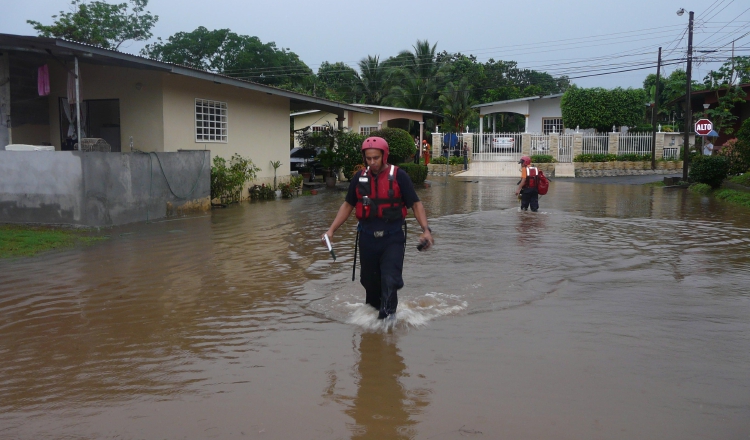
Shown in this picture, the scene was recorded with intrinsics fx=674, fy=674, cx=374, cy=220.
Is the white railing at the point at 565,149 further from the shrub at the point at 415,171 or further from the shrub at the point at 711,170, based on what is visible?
the shrub at the point at 711,170

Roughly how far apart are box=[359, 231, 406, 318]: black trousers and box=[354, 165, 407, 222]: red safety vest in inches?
8.1

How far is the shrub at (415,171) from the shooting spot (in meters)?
26.2

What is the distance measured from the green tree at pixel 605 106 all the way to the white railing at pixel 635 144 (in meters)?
2.44

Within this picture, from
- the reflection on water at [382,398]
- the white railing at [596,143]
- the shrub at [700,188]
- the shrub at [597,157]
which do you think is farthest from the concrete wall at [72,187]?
the white railing at [596,143]

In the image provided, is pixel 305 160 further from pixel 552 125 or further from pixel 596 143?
pixel 552 125

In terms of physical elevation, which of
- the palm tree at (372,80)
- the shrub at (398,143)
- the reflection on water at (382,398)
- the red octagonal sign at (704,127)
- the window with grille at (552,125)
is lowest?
the reflection on water at (382,398)

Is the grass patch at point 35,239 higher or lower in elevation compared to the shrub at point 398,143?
lower

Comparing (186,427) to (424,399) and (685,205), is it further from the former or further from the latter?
(685,205)

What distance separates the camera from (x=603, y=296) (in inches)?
303

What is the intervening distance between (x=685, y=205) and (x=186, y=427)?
1795 centimetres

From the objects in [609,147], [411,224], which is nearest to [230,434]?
[411,224]

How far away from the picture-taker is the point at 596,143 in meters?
37.5

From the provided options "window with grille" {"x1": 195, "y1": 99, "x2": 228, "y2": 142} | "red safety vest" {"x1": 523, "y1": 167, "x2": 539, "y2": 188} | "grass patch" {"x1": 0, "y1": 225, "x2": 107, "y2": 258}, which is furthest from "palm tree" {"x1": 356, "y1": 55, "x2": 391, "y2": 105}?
"grass patch" {"x1": 0, "y1": 225, "x2": 107, "y2": 258}

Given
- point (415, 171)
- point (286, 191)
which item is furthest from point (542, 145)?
point (286, 191)
